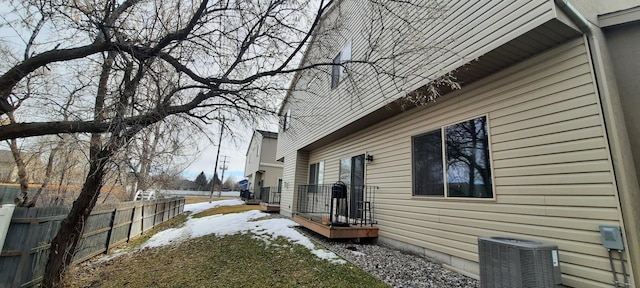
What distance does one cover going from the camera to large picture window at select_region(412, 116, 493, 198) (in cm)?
411

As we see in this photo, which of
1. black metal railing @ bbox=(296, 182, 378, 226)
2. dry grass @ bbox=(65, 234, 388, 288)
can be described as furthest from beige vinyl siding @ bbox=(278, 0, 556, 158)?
dry grass @ bbox=(65, 234, 388, 288)

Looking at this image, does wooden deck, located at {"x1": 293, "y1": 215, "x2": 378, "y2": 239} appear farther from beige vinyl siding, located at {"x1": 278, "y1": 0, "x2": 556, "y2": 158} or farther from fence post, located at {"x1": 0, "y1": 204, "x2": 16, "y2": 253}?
fence post, located at {"x1": 0, "y1": 204, "x2": 16, "y2": 253}

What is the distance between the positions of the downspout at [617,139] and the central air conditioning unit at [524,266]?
581 millimetres

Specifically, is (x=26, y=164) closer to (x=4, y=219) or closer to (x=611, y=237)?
(x=4, y=219)

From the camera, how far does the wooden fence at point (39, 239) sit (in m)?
3.67

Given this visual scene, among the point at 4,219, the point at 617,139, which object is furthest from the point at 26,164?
the point at 617,139

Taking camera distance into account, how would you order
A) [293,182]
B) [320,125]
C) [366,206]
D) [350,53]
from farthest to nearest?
[293,182] < [320,125] < [350,53] < [366,206]

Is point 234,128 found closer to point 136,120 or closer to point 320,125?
point 136,120

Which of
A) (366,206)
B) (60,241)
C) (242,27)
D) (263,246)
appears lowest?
(263,246)

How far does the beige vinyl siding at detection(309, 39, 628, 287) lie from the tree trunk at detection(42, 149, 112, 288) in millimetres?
5784

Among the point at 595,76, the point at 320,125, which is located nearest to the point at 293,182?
the point at 320,125

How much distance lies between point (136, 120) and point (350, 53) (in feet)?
19.1

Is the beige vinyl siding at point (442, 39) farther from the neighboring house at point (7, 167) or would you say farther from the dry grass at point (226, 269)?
the neighboring house at point (7, 167)

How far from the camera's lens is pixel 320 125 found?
920 centimetres
